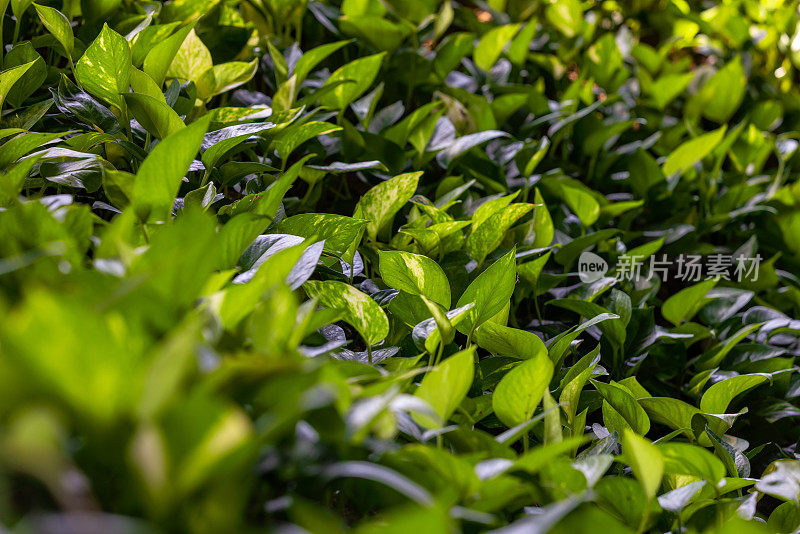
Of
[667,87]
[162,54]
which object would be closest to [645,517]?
[162,54]

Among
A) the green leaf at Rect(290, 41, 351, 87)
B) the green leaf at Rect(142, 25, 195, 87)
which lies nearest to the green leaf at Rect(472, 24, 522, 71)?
the green leaf at Rect(290, 41, 351, 87)

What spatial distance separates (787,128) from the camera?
162cm

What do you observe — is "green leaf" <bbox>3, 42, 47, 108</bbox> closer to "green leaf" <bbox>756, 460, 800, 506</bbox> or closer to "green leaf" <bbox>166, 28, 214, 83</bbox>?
"green leaf" <bbox>166, 28, 214, 83</bbox>

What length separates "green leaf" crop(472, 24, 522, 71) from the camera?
123cm

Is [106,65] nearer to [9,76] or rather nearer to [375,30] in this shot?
[9,76]

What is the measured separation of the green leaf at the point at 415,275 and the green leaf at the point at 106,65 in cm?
31

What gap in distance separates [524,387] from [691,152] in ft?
2.64

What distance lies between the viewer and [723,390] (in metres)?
0.72

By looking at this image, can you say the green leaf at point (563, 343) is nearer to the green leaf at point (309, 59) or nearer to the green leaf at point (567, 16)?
the green leaf at point (309, 59)

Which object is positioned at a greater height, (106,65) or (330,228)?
(106,65)

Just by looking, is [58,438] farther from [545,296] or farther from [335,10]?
[335,10]

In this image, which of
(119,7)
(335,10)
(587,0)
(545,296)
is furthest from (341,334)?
(587,0)

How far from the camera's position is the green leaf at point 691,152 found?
1.14 metres

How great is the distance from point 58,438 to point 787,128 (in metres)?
1.75
